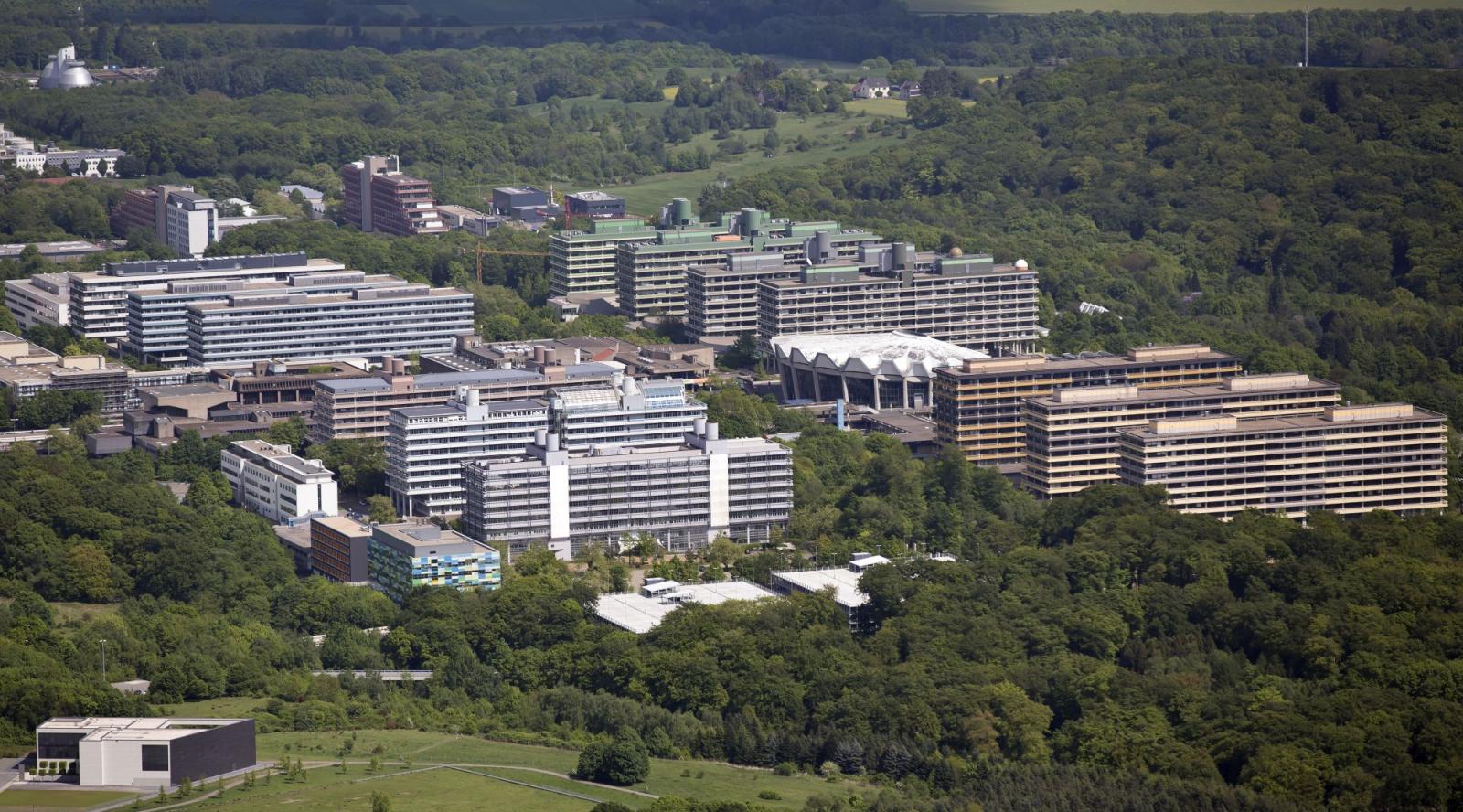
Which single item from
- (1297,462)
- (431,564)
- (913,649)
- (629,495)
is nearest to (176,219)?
(629,495)

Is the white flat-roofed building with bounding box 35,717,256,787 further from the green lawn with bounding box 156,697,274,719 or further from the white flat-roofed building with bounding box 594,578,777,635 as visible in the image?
the white flat-roofed building with bounding box 594,578,777,635

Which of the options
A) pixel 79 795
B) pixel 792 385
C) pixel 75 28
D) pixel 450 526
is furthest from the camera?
pixel 75 28

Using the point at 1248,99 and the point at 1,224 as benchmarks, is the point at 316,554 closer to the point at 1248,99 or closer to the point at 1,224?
the point at 1,224

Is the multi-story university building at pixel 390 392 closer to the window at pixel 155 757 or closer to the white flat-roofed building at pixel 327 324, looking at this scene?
the white flat-roofed building at pixel 327 324

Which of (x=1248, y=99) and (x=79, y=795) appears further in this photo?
(x=1248, y=99)

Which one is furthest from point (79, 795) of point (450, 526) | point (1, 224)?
point (1, 224)
